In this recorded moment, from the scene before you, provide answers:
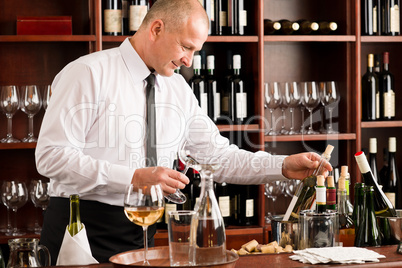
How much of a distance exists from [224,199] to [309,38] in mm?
990

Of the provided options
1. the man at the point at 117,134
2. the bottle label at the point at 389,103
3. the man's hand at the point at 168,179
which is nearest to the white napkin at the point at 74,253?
the man's hand at the point at 168,179

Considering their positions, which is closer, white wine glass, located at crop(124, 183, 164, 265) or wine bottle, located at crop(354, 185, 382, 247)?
white wine glass, located at crop(124, 183, 164, 265)

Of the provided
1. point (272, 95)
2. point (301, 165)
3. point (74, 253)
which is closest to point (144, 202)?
point (74, 253)

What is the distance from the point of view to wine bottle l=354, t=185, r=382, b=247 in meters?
1.68

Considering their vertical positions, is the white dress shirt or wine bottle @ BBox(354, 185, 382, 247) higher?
the white dress shirt

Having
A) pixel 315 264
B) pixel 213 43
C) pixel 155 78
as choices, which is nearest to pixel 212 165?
pixel 315 264

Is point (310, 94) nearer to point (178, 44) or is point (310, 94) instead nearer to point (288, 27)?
point (288, 27)

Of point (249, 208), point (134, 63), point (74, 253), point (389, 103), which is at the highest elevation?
point (134, 63)

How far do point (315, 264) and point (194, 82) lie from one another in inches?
68.9

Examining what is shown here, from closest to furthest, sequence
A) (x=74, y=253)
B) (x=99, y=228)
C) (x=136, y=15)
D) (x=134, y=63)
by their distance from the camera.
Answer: (x=74, y=253) < (x=99, y=228) < (x=134, y=63) < (x=136, y=15)

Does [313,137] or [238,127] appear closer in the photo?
[238,127]

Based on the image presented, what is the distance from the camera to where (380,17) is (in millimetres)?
3242

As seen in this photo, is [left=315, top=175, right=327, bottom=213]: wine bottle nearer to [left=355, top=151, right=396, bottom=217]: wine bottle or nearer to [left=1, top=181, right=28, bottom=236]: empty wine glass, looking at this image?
[left=355, top=151, right=396, bottom=217]: wine bottle

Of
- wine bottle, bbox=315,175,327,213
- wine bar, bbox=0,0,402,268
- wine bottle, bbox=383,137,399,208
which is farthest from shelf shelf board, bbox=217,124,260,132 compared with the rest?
wine bottle, bbox=315,175,327,213
